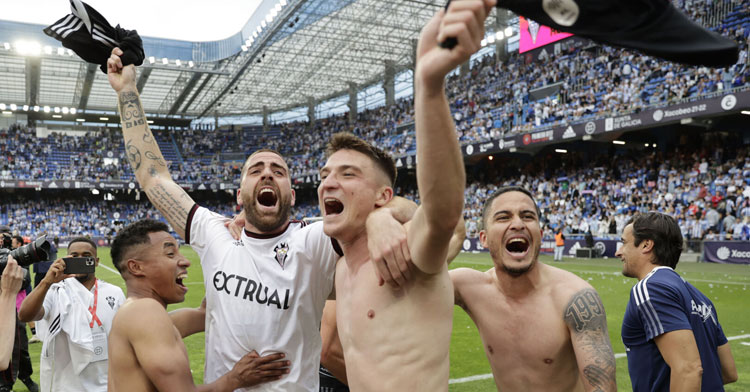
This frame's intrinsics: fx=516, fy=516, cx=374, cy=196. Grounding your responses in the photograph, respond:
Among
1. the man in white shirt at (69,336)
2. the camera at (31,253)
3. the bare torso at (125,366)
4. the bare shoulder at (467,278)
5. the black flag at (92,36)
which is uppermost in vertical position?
the black flag at (92,36)

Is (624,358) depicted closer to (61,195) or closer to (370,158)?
(370,158)

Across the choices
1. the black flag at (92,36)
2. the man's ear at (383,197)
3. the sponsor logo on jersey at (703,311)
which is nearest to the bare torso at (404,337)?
the man's ear at (383,197)

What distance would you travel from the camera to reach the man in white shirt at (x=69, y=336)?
13.5ft

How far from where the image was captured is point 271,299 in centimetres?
281

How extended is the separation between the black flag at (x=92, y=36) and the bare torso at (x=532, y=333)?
110 inches

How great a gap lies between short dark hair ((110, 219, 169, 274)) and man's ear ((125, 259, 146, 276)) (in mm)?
43

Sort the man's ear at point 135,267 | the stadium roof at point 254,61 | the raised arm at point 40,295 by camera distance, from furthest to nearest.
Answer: the stadium roof at point 254,61 < the raised arm at point 40,295 < the man's ear at point 135,267

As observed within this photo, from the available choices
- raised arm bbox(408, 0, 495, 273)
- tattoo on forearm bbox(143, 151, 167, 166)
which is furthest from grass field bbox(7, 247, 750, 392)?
raised arm bbox(408, 0, 495, 273)

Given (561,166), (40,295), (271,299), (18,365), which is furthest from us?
(561,166)

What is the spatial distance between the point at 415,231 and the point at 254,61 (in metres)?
43.7

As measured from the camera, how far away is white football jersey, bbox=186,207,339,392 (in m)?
2.78

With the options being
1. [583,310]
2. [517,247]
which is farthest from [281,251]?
[583,310]

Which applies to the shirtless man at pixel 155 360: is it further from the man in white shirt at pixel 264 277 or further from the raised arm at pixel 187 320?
the raised arm at pixel 187 320

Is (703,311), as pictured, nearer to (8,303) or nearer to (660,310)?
(660,310)
